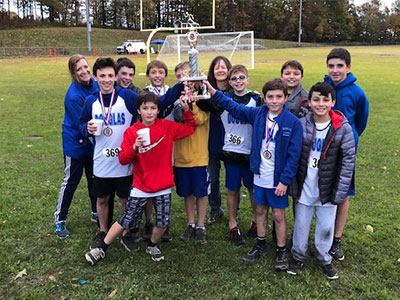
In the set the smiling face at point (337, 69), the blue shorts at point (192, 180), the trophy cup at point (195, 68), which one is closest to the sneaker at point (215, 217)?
the blue shorts at point (192, 180)

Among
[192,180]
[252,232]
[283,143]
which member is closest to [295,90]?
[283,143]

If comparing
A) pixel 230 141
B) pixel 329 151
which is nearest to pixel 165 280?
pixel 230 141

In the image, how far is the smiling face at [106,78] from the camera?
3.97m

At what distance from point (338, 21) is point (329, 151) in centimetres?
9540

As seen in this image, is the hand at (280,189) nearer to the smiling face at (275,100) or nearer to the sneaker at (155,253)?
the smiling face at (275,100)

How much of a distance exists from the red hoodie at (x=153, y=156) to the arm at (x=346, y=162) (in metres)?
1.57

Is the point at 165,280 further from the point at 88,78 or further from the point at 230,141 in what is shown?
the point at 88,78

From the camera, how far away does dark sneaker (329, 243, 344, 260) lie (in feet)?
13.6

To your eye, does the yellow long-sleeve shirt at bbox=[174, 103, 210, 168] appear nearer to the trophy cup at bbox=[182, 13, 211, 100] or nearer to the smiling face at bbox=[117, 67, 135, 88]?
the trophy cup at bbox=[182, 13, 211, 100]

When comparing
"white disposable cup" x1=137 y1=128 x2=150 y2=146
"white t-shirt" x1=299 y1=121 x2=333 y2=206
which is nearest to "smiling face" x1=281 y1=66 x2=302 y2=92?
"white t-shirt" x1=299 y1=121 x2=333 y2=206

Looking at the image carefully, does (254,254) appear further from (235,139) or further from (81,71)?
(81,71)

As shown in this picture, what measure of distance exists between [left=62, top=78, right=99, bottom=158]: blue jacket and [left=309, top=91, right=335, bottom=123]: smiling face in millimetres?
2320

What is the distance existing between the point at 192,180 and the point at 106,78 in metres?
1.41

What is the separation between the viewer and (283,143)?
3717mm
